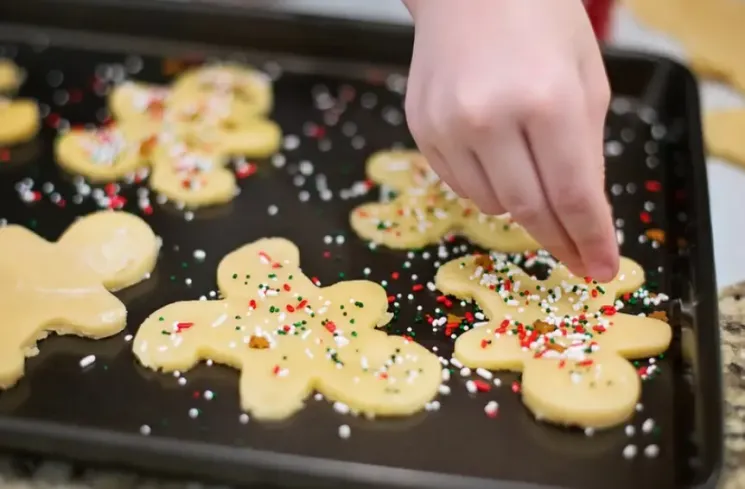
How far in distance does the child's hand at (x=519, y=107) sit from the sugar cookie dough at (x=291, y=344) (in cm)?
17

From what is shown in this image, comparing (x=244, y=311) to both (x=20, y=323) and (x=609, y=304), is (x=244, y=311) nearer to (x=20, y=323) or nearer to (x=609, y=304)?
(x=20, y=323)

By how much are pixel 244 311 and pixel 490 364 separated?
0.79 feet

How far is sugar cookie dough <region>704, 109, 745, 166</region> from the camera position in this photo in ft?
3.71

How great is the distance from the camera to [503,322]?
2.84ft

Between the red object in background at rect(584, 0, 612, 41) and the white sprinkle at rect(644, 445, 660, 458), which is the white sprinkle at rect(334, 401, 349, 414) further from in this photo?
the red object in background at rect(584, 0, 612, 41)

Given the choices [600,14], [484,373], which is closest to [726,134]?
[600,14]

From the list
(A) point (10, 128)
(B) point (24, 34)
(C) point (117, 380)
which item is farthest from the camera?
(B) point (24, 34)

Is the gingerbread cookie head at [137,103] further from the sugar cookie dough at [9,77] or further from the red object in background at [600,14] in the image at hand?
the red object in background at [600,14]

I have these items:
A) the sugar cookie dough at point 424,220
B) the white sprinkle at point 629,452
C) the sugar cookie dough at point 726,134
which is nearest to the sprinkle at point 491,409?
the white sprinkle at point 629,452

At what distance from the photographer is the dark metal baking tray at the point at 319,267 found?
739 millimetres

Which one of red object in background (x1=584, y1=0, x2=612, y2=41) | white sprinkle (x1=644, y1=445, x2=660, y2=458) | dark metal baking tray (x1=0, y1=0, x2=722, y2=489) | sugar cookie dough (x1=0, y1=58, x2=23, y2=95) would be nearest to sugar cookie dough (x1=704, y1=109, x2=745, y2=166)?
dark metal baking tray (x1=0, y1=0, x2=722, y2=489)

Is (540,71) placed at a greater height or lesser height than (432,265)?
greater

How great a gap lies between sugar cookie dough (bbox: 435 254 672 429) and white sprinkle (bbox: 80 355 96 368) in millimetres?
335

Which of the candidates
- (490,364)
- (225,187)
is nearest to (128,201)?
(225,187)
